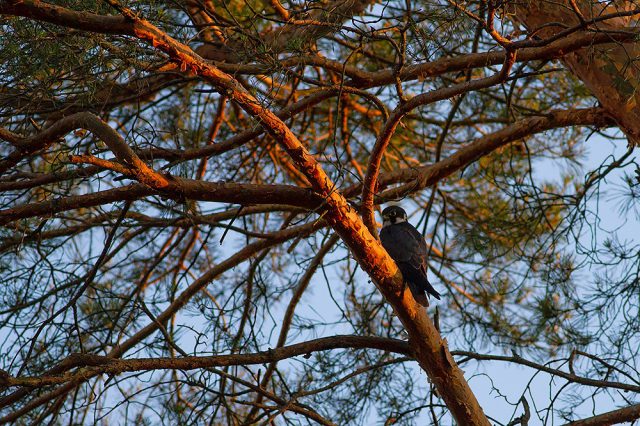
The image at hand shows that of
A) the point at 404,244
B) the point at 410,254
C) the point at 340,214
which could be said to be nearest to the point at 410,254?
the point at 410,254

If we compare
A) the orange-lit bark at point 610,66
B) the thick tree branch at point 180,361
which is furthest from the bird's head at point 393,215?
the thick tree branch at point 180,361

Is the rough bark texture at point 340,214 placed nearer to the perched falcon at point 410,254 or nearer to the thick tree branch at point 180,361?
the thick tree branch at point 180,361

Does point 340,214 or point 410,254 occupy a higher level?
point 410,254

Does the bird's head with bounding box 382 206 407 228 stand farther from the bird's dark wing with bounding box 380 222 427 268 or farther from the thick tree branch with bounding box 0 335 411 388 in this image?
the thick tree branch with bounding box 0 335 411 388

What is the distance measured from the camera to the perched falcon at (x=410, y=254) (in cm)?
353

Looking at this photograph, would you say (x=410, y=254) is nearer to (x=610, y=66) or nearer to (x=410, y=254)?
(x=410, y=254)

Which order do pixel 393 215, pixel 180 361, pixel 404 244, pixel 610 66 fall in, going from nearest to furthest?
pixel 180 361 < pixel 610 66 < pixel 404 244 < pixel 393 215

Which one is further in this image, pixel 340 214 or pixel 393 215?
pixel 393 215

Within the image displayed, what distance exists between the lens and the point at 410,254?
3873 mm

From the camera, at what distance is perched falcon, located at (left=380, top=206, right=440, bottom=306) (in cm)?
353

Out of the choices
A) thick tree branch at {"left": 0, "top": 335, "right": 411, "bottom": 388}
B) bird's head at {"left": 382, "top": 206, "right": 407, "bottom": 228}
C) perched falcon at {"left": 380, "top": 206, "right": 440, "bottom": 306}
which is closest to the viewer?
thick tree branch at {"left": 0, "top": 335, "right": 411, "bottom": 388}

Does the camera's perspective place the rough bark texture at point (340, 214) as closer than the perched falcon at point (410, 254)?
Yes

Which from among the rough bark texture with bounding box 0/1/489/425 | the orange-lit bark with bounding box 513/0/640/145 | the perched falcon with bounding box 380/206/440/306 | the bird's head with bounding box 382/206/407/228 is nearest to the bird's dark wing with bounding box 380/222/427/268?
the perched falcon with bounding box 380/206/440/306

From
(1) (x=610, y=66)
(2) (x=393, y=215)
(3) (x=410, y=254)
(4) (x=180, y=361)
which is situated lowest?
(4) (x=180, y=361)
